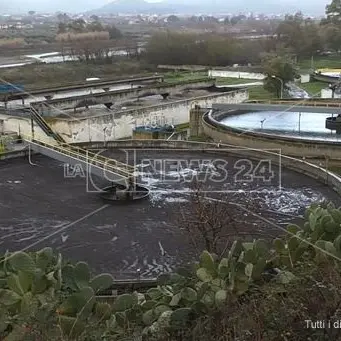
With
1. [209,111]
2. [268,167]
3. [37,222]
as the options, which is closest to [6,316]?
[37,222]

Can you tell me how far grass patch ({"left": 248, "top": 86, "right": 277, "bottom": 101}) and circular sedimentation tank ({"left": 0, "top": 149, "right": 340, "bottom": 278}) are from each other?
22.1 metres

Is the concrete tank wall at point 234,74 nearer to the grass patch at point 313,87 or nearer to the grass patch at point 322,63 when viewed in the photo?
the grass patch at point 313,87

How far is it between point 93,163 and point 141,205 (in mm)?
2149

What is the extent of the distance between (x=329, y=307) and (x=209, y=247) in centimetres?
361

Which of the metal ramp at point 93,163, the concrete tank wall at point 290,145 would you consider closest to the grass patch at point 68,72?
the concrete tank wall at point 290,145

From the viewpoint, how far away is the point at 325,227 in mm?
7359

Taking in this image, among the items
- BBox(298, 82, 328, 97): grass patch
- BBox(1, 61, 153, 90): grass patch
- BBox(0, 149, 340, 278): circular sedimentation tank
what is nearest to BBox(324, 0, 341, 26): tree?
BBox(1, 61, 153, 90): grass patch

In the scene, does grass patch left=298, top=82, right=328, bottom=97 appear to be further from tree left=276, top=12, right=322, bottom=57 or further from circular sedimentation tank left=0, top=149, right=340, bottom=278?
circular sedimentation tank left=0, top=149, right=340, bottom=278

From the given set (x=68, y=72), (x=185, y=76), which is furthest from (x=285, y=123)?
(x=68, y=72)

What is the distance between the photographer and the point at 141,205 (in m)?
11.6

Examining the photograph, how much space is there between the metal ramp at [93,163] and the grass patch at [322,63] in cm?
4229

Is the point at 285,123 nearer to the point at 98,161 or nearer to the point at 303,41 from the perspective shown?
the point at 98,161

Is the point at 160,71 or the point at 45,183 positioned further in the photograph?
the point at 160,71

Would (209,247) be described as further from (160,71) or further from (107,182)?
(160,71)
